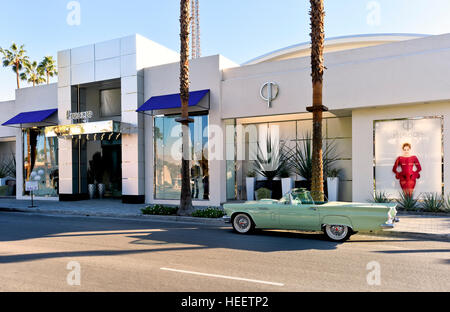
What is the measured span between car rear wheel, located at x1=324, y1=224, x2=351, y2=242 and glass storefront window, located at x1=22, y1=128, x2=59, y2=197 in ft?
58.6

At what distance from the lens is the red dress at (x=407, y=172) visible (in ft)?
46.5

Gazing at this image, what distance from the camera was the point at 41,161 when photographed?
2264 centimetres

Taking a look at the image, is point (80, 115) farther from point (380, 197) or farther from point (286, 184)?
point (380, 197)

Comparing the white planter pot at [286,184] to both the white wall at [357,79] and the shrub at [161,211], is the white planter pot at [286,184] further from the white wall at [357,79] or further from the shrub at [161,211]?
the shrub at [161,211]

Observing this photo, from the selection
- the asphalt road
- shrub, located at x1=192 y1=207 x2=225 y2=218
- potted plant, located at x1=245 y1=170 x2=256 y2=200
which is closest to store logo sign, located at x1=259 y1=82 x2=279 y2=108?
potted plant, located at x1=245 y1=170 x2=256 y2=200

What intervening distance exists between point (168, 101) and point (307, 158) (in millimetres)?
7008

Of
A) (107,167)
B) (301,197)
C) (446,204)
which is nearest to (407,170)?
(446,204)

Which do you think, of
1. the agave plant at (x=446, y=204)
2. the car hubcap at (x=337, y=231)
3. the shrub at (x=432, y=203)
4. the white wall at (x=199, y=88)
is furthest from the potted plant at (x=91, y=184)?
the agave plant at (x=446, y=204)

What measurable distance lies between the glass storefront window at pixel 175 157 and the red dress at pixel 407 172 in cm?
814
